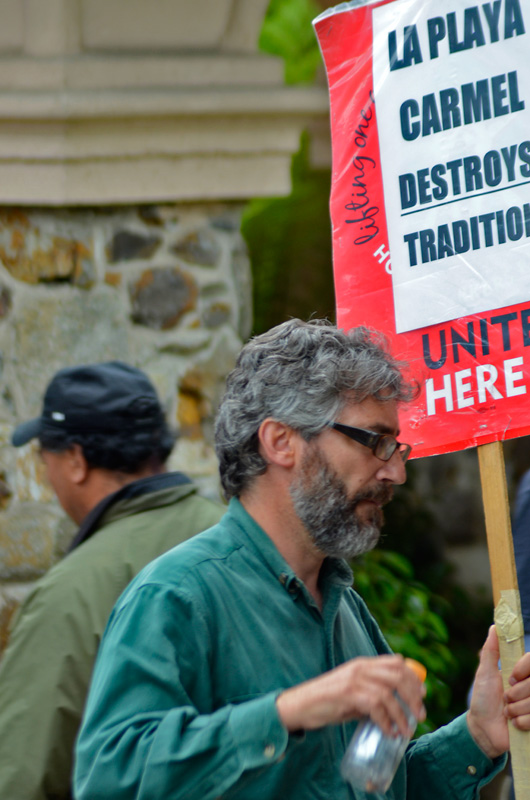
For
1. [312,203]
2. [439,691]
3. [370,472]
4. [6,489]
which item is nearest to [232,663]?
[370,472]

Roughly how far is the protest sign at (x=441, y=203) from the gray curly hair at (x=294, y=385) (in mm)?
148

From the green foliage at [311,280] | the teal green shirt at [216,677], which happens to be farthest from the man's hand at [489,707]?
the green foliage at [311,280]

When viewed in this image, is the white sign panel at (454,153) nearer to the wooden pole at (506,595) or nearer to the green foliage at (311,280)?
the wooden pole at (506,595)

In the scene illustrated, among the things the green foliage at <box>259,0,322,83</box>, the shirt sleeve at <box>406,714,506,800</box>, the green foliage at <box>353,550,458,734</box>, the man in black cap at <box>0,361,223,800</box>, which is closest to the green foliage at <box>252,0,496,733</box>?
the green foliage at <box>259,0,322,83</box>

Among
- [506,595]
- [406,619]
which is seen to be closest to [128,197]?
[406,619]

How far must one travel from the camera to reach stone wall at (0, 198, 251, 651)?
3635 millimetres

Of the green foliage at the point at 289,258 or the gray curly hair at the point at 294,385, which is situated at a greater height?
the green foliage at the point at 289,258

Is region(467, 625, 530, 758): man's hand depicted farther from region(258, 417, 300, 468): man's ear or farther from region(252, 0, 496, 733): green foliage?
region(252, 0, 496, 733): green foliage

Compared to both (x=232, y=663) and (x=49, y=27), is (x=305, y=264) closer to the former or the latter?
(x=49, y=27)

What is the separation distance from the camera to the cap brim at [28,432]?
2.86 meters

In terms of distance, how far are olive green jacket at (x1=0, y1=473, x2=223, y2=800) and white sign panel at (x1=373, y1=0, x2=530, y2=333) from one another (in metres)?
0.81

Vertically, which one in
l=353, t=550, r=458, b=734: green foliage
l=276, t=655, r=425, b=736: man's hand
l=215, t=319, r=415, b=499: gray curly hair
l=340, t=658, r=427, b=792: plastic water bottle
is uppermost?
l=215, t=319, r=415, b=499: gray curly hair

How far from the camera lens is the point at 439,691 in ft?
15.2

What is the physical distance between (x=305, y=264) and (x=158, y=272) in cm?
251
